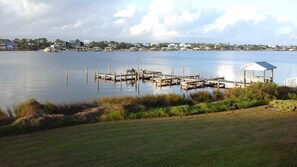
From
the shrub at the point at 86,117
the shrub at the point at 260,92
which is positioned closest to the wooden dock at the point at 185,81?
the shrub at the point at 260,92

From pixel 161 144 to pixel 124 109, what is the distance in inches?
225

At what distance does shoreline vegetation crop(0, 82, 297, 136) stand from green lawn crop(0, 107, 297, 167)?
2.59 ft

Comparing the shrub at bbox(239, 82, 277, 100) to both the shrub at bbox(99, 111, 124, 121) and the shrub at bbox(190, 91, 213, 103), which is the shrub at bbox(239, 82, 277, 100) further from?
the shrub at bbox(99, 111, 124, 121)

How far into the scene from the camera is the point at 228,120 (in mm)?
14477

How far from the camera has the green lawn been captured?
8844 millimetres

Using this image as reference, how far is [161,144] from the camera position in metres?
10.5

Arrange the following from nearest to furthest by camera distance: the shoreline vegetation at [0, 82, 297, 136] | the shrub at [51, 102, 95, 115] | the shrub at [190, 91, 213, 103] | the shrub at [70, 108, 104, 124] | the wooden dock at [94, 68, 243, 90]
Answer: the shoreline vegetation at [0, 82, 297, 136], the shrub at [70, 108, 104, 124], the shrub at [51, 102, 95, 115], the shrub at [190, 91, 213, 103], the wooden dock at [94, 68, 243, 90]

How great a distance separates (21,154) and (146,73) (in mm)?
49708

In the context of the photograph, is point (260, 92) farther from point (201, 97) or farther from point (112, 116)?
point (112, 116)

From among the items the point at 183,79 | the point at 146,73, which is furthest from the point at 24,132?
the point at 146,73

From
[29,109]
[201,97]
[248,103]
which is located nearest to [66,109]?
[29,109]

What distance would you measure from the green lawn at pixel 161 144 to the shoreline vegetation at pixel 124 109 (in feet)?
2.59

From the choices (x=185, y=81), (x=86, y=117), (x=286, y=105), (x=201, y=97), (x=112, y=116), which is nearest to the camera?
(x=86, y=117)

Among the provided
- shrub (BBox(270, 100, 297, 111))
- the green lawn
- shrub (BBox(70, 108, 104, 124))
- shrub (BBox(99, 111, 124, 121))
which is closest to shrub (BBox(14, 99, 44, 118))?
shrub (BBox(70, 108, 104, 124))
